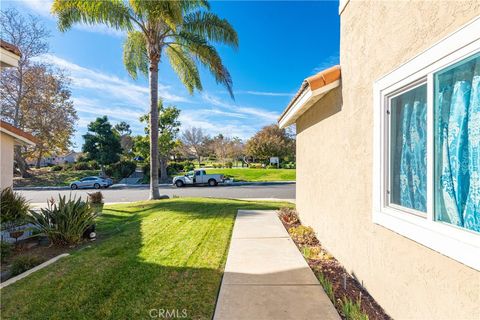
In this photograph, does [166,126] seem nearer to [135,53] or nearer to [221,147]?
[135,53]

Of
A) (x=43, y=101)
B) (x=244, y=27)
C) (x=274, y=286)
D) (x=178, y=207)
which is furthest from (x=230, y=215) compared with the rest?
(x=43, y=101)

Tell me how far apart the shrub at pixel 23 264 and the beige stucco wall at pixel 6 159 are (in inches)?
182

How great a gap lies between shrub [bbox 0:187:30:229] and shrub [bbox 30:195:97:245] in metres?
0.97

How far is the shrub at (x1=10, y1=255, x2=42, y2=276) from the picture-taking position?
14.4 ft

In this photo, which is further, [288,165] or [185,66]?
[288,165]

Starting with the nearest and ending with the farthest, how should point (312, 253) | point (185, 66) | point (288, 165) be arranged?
1. point (312, 253)
2. point (185, 66)
3. point (288, 165)

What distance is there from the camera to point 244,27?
1273 cm

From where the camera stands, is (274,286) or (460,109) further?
(274,286)

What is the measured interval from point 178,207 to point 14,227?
479 centimetres

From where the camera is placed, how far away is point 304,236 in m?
6.04

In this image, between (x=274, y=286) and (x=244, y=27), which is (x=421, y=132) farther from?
(x=244, y=27)

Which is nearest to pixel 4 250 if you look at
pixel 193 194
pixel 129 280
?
pixel 129 280

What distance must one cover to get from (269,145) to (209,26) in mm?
33582

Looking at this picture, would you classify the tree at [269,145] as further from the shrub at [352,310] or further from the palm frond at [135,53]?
the shrub at [352,310]
